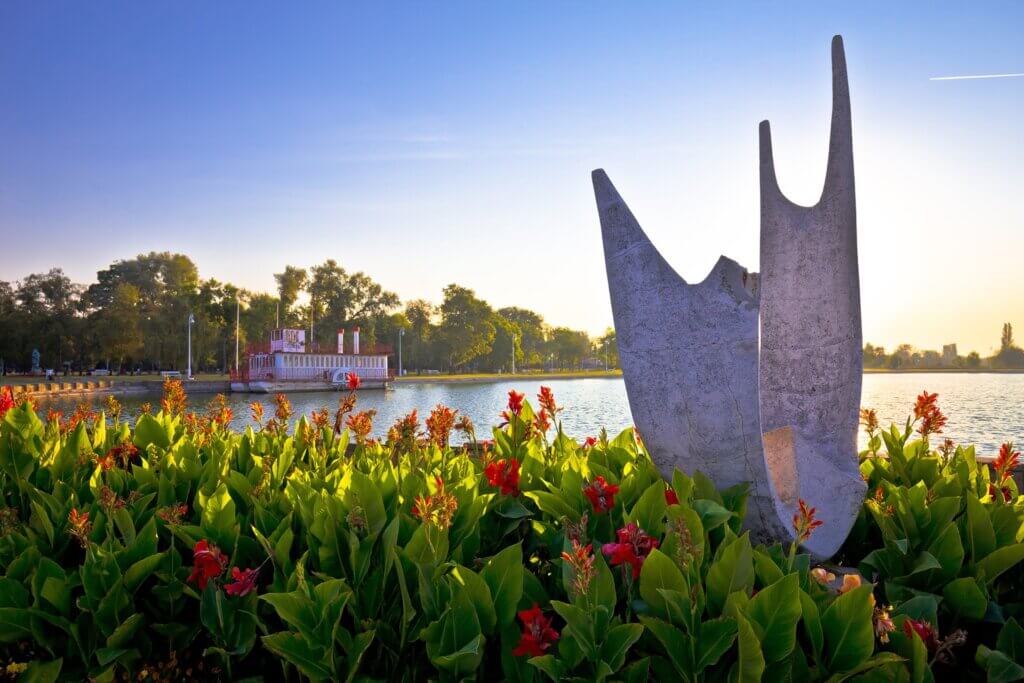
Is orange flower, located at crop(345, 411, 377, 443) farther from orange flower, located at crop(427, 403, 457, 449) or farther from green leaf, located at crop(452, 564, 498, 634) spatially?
green leaf, located at crop(452, 564, 498, 634)

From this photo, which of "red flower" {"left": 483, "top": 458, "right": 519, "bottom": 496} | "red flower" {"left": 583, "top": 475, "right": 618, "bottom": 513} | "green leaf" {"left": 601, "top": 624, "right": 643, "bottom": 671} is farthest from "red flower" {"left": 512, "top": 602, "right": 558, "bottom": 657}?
"red flower" {"left": 483, "top": 458, "right": 519, "bottom": 496}

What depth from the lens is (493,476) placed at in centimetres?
323

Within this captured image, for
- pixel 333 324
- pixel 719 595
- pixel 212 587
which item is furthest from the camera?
pixel 333 324

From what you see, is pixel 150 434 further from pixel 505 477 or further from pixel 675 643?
pixel 675 643

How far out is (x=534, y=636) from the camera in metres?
1.99

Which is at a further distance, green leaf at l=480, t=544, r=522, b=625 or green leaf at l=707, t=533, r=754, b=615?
green leaf at l=480, t=544, r=522, b=625

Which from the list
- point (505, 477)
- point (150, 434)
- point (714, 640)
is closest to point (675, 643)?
point (714, 640)

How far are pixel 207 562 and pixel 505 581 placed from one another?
1058 millimetres

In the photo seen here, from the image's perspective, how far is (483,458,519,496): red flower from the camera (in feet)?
10.5

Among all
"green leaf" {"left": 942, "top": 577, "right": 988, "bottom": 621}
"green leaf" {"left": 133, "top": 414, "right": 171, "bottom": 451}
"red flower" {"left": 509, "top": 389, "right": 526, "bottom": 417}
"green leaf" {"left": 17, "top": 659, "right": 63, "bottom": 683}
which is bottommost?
"green leaf" {"left": 17, "top": 659, "right": 63, "bottom": 683}

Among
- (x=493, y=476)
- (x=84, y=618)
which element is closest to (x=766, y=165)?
(x=493, y=476)

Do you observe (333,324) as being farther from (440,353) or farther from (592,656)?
(592,656)

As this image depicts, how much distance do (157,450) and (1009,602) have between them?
4558 mm

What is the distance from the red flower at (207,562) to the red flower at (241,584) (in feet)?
0.25
